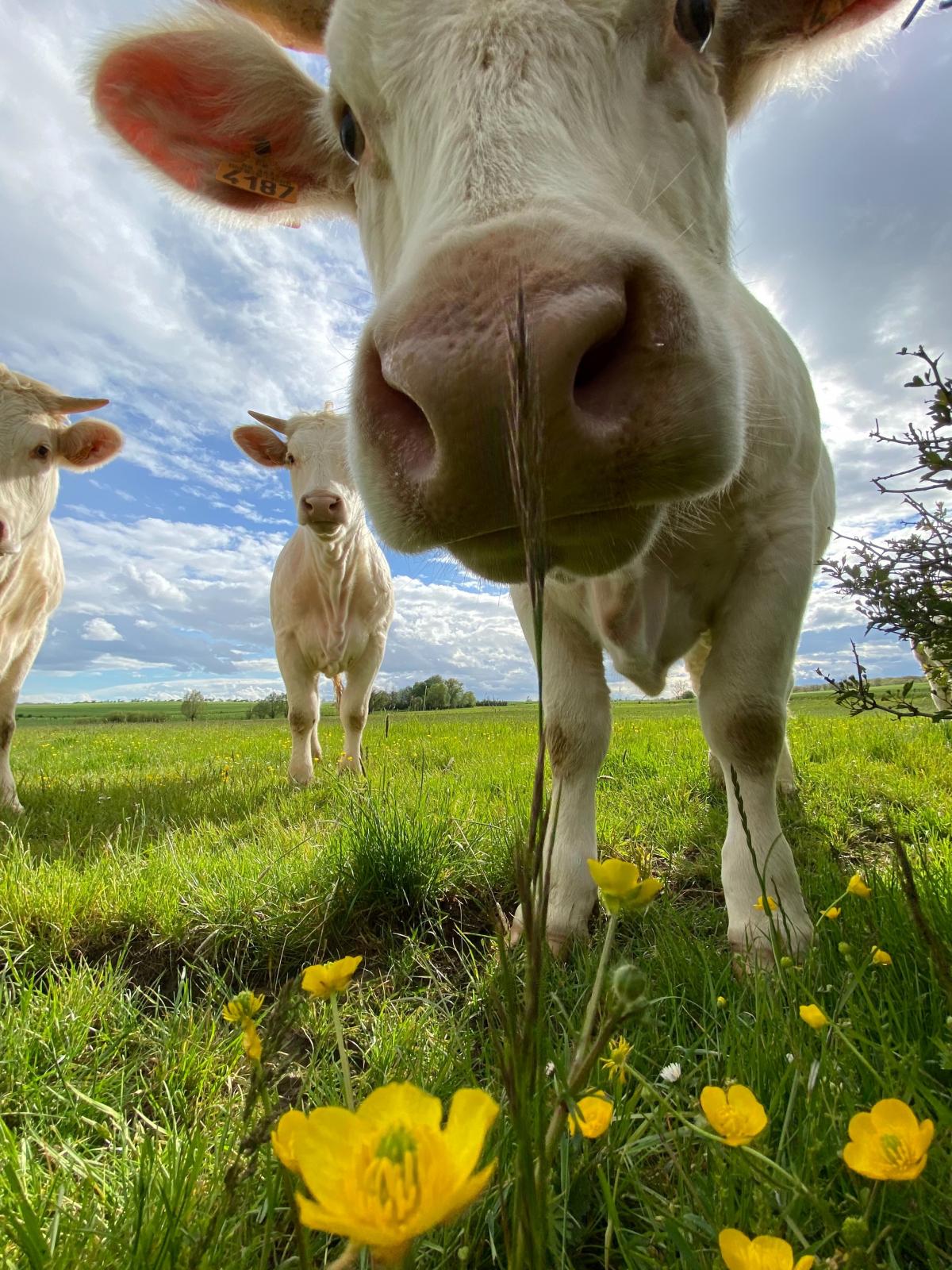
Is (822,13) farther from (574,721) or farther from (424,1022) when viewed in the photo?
(424,1022)

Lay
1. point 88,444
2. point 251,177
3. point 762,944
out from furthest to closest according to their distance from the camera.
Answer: point 88,444 → point 251,177 → point 762,944

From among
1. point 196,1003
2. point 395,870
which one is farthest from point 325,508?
point 196,1003

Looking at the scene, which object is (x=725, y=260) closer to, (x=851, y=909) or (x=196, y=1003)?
(x=851, y=909)

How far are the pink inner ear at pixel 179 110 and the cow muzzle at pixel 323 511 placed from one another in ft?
10.6

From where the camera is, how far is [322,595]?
7777mm

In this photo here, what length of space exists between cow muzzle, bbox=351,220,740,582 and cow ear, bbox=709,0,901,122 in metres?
1.88

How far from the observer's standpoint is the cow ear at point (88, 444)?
683 centimetres

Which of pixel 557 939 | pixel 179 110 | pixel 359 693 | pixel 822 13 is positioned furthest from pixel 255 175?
pixel 359 693

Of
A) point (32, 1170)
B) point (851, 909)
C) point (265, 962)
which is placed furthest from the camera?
point (265, 962)

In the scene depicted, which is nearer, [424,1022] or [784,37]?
[424,1022]

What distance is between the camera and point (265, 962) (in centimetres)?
245

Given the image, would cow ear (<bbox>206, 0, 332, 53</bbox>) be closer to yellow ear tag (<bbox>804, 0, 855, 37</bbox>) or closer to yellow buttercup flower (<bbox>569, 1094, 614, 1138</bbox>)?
yellow ear tag (<bbox>804, 0, 855, 37</bbox>)

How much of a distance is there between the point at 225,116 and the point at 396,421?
8.85ft

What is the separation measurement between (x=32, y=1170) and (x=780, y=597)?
7.59 ft
